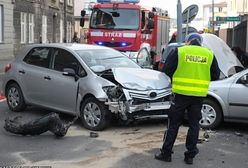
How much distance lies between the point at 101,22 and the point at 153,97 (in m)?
9.35

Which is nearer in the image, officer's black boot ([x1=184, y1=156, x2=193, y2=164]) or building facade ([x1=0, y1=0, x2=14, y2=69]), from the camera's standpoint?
officer's black boot ([x1=184, y1=156, x2=193, y2=164])

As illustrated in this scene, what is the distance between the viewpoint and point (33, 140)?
25.7 ft

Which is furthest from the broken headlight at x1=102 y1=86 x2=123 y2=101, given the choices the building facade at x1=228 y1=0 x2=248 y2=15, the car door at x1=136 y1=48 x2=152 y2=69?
the building facade at x1=228 y1=0 x2=248 y2=15

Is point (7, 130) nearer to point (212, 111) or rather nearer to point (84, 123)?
point (84, 123)

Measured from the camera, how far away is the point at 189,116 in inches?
257

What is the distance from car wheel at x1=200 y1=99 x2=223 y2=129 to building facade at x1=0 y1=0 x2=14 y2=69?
1986cm

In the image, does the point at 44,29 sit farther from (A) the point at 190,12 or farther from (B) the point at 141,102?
(B) the point at 141,102

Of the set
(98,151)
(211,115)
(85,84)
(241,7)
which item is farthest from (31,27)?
(98,151)

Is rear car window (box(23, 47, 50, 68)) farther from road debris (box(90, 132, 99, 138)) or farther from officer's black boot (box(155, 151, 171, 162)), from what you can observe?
officer's black boot (box(155, 151, 171, 162))

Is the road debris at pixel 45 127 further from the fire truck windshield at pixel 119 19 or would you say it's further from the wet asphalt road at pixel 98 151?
the fire truck windshield at pixel 119 19

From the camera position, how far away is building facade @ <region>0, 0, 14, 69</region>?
1094 inches

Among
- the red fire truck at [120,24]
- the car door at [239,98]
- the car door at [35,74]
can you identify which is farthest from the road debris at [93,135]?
the red fire truck at [120,24]

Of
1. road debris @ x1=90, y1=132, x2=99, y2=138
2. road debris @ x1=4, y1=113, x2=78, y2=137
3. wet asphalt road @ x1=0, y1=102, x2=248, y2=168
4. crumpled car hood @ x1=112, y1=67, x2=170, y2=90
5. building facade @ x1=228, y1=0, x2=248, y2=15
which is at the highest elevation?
building facade @ x1=228, y1=0, x2=248, y2=15

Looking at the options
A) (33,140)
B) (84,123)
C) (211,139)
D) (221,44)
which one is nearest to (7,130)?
(33,140)
